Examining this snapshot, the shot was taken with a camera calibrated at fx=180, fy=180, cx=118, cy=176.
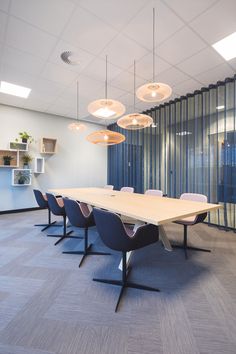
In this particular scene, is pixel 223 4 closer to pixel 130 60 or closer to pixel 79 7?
pixel 130 60

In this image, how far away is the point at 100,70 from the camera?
131 inches

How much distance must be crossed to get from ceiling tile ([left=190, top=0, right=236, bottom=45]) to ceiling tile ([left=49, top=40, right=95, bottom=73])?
5.22 feet

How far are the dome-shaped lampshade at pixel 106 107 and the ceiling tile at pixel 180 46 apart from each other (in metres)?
1.07

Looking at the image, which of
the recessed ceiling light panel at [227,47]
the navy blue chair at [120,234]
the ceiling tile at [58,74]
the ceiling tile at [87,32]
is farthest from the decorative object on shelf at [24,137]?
the recessed ceiling light panel at [227,47]

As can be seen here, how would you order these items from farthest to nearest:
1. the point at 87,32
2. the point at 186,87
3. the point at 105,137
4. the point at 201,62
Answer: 1. the point at 186,87
2. the point at 105,137
3. the point at 201,62
4. the point at 87,32

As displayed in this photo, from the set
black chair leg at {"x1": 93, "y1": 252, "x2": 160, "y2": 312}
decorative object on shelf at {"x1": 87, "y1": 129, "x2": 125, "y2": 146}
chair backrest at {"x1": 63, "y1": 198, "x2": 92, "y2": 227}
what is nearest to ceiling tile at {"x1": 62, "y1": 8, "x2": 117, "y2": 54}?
decorative object on shelf at {"x1": 87, "y1": 129, "x2": 125, "y2": 146}

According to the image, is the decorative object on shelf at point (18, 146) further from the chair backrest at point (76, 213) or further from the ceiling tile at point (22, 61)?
the chair backrest at point (76, 213)

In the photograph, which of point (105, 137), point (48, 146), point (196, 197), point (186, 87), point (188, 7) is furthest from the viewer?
point (48, 146)

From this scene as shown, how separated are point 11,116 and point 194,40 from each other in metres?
4.88

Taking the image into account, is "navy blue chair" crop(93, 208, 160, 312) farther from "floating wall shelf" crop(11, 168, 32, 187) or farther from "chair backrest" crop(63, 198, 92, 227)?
"floating wall shelf" crop(11, 168, 32, 187)

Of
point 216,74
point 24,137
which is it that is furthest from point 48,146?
point 216,74

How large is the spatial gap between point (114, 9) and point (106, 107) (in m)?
1.11

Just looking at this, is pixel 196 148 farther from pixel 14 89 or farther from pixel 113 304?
pixel 14 89

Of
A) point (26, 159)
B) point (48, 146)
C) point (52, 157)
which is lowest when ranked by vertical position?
point (26, 159)
